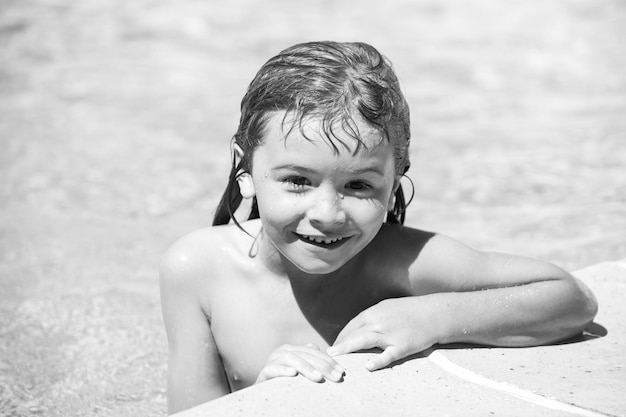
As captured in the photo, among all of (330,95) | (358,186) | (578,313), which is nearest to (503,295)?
(578,313)

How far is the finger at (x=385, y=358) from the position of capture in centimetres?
256

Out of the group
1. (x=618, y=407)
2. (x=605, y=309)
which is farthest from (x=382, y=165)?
(x=605, y=309)

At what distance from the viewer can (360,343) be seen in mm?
2627

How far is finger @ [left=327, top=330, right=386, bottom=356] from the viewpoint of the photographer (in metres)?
2.63

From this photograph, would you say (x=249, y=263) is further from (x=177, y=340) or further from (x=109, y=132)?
(x=109, y=132)

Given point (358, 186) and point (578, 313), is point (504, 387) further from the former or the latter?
point (358, 186)

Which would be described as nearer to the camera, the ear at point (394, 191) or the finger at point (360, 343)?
the finger at point (360, 343)

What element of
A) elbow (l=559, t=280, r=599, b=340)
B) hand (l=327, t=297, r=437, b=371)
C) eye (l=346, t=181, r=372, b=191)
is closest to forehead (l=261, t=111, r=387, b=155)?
eye (l=346, t=181, r=372, b=191)

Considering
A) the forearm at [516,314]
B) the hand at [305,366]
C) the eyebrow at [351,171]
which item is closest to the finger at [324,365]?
the hand at [305,366]

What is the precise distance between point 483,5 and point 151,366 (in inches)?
355

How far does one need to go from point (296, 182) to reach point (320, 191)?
0.31 feet

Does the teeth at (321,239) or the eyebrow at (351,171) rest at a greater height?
the eyebrow at (351,171)

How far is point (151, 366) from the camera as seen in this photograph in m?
4.07

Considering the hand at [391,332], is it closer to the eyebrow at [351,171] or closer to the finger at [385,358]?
the finger at [385,358]
